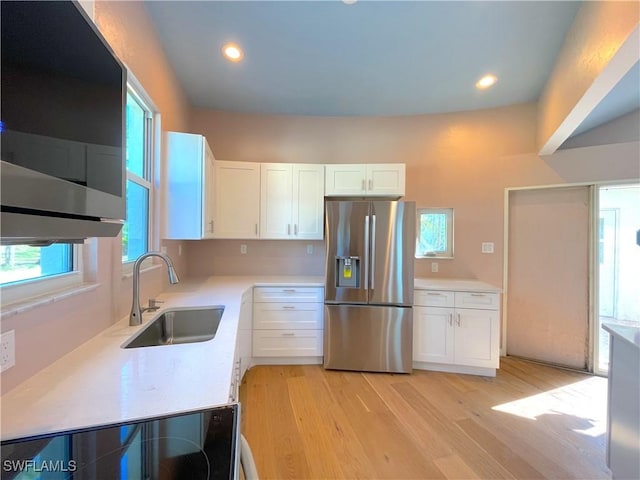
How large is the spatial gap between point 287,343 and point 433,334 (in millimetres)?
1507

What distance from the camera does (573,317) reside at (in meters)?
2.96

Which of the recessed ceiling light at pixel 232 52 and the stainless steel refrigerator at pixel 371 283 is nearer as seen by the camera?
the recessed ceiling light at pixel 232 52

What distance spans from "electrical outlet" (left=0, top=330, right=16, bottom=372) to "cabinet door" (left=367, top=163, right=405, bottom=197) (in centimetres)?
281

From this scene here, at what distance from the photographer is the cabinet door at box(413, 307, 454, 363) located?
281 centimetres

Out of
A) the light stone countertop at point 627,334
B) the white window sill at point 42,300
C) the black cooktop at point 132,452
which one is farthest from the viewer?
the light stone countertop at point 627,334

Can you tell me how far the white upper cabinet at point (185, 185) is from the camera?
227 cm

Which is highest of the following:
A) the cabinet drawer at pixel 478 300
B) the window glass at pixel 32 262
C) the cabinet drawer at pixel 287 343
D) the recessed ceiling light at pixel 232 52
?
the recessed ceiling light at pixel 232 52

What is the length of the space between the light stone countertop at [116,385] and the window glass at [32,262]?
1.11 ft

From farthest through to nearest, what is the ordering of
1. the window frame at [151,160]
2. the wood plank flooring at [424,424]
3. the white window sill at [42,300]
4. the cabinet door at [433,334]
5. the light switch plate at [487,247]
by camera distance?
the light switch plate at [487,247]
the cabinet door at [433,334]
the window frame at [151,160]
the wood plank flooring at [424,424]
the white window sill at [42,300]

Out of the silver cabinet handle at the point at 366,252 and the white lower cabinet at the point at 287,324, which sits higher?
the silver cabinet handle at the point at 366,252

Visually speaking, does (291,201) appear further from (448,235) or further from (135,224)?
(448,235)

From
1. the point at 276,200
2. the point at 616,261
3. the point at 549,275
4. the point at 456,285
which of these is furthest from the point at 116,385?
the point at 616,261

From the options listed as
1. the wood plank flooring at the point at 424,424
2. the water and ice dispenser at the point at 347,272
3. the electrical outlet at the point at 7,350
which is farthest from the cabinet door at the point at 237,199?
the electrical outlet at the point at 7,350

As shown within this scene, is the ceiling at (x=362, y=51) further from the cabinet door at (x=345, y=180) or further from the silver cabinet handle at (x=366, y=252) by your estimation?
the silver cabinet handle at (x=366, y=252)
